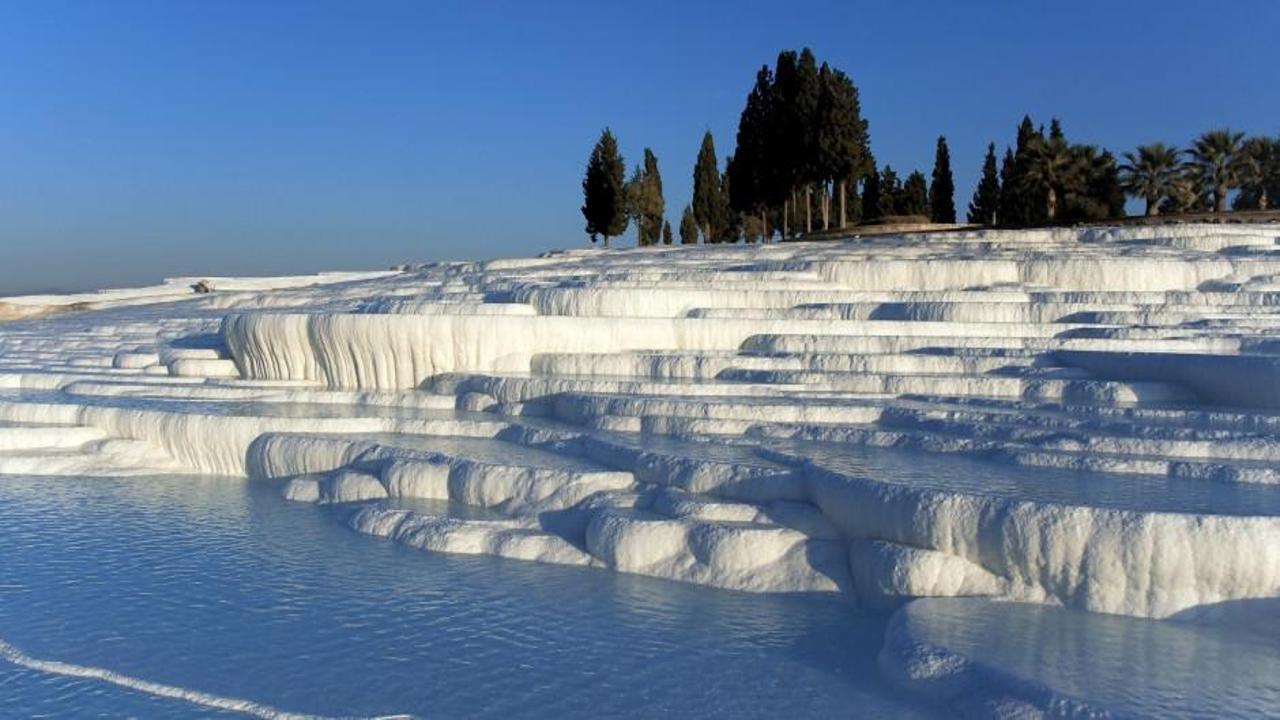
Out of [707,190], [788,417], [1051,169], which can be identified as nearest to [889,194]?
[707,190]

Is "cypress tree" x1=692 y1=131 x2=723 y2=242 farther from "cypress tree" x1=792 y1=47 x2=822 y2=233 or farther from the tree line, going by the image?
"cypress tree" x1=792 y1=47 x2=822 y2=233

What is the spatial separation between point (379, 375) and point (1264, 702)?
10.2m

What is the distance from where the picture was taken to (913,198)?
49.3m

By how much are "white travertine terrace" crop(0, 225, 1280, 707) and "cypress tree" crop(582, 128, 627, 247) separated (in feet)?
67.2

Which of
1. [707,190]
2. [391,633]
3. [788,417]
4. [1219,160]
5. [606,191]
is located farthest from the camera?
[707,190]

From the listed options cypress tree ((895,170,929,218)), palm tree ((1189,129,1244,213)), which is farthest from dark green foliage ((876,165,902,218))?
palm tree ((1189,129,1244,213))

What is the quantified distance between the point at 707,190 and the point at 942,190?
362 inches

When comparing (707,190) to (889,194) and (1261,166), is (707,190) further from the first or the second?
(1261,166)

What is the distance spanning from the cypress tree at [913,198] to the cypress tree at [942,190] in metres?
5.23

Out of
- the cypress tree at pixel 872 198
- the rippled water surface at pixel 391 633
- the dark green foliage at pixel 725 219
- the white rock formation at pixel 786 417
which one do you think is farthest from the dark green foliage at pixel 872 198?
the rippled water surface at pixel 391 633

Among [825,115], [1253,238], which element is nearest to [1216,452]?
[1253,238]

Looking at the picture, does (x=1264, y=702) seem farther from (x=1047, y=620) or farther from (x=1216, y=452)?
(x=1216, y=452)

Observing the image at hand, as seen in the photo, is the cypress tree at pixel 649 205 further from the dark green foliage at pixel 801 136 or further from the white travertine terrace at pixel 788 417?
the white travertine terrace at pixel 788 417

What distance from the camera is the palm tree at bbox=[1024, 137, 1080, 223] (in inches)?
1232
